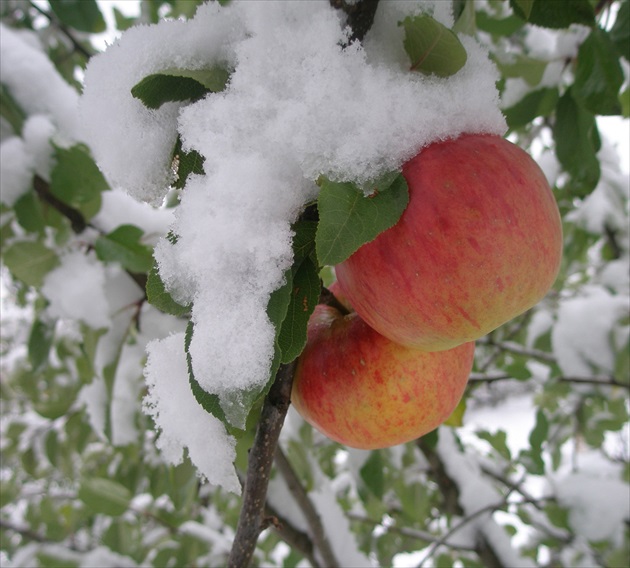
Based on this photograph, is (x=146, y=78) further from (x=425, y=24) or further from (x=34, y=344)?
(x=34, y=344)

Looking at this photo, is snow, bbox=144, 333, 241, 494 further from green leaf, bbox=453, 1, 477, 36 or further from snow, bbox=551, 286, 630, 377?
snow, bbox=551, 286, 630, 377

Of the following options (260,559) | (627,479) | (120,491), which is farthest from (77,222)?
(627,479)

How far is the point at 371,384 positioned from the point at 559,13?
19.3 inches

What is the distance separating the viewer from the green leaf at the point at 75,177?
0.87 m

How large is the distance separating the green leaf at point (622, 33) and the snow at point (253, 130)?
12.3 inches

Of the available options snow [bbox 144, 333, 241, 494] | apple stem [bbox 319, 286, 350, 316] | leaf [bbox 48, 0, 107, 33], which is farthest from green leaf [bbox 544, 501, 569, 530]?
leaf [bbox 48, 0, 107, 33]

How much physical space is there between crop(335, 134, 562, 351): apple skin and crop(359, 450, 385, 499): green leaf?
642 millimetres

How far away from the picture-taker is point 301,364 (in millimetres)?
574

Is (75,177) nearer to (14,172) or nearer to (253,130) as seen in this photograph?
(14,172)

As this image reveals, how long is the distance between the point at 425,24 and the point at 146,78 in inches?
9.2

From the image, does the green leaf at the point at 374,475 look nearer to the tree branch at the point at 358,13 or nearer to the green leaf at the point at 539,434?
the green leaf at the point at 539,434

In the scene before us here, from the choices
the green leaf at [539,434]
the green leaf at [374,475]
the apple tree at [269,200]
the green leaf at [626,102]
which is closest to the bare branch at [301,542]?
the apple tree at [269,200]

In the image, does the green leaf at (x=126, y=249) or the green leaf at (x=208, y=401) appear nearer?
the green leaf at (x=208, y=401)

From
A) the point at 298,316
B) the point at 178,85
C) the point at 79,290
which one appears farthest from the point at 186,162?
the point at 79,290
